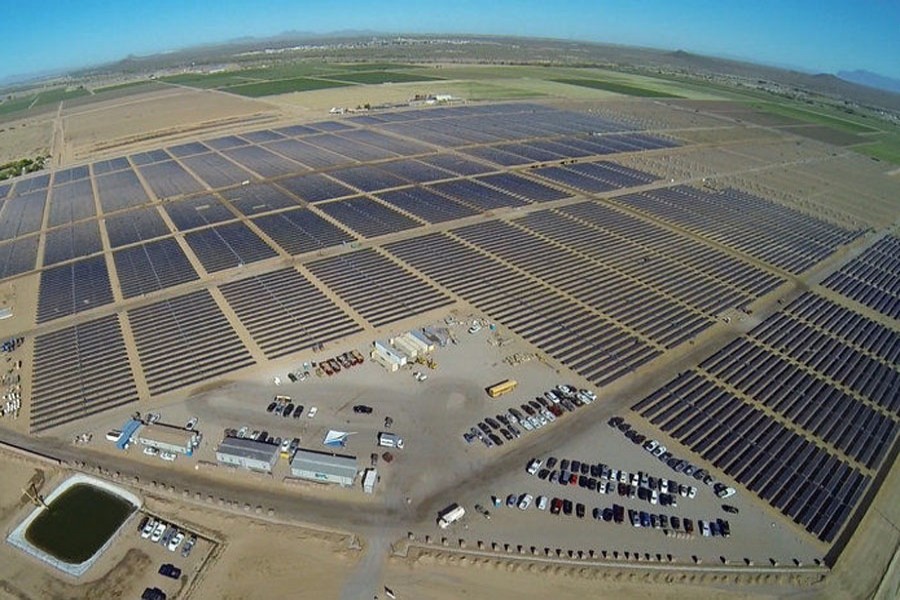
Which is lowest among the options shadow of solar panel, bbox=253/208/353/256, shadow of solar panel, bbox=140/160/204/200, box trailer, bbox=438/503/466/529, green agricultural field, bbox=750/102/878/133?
box trailer, bbox=438/503/466/529

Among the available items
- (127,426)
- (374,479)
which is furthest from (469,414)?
(127,426)

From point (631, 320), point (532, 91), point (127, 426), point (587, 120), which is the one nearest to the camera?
point (127, 426)

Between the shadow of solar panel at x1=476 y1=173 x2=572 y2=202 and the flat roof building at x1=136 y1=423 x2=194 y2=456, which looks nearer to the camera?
the flat roof building at x1=136 y1=423 x2=194 y2=456

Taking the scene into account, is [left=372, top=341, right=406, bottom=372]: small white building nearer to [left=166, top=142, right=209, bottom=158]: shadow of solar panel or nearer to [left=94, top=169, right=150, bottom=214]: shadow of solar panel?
[left=94, top=169, right=150, bottom=214]: shadow of solar panel

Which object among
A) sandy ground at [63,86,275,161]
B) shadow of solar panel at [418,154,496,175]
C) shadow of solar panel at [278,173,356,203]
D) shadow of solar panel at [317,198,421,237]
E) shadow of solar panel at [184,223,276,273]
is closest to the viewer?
shadow of solar panel at [184,223,276,273]

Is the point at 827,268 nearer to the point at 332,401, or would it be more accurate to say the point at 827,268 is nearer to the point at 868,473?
the point at 868,473

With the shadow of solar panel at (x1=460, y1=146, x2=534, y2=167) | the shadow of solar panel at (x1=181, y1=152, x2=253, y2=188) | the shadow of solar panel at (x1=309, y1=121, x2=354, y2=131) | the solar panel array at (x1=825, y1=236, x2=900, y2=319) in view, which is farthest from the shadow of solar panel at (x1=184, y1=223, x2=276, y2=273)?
the solar panel array at (x1=825, y1=236, x2=900, y2=319)

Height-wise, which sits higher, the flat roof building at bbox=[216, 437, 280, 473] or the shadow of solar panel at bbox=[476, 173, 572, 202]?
the shadow of solar panel at bbox=[476, 173, 572, 202]

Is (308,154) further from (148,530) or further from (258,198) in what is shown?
(148,530)
